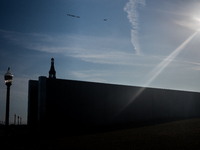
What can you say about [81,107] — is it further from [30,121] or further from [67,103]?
[30,121]

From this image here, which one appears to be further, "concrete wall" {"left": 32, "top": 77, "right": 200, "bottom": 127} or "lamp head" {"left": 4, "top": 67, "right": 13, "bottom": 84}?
"concrete wall" {"left": 32, "top": 77, "right": 200, "bottom": 127}

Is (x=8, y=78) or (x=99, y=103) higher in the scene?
(x=8, y=78)

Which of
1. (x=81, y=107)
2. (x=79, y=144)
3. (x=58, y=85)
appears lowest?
(x=79, y=144)

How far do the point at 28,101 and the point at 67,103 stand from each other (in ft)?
18.8

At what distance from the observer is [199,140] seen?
57.1ft

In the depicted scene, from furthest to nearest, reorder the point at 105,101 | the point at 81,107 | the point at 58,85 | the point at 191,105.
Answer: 1. the point at 191,105
2. the point at 105,101
3. the point at 81,107
4. the point at 58,85

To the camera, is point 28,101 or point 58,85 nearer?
point 58,85

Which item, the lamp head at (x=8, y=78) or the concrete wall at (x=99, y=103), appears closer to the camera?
the lamp head at (x=8, y=78)

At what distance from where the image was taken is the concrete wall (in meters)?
27.3

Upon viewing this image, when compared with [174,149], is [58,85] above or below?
above

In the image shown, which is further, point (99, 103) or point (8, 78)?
point (99, 103)

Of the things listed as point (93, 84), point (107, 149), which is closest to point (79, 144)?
point (107, 149)

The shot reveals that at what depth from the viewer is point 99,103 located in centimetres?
3133

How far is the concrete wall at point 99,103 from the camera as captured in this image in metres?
27.3
